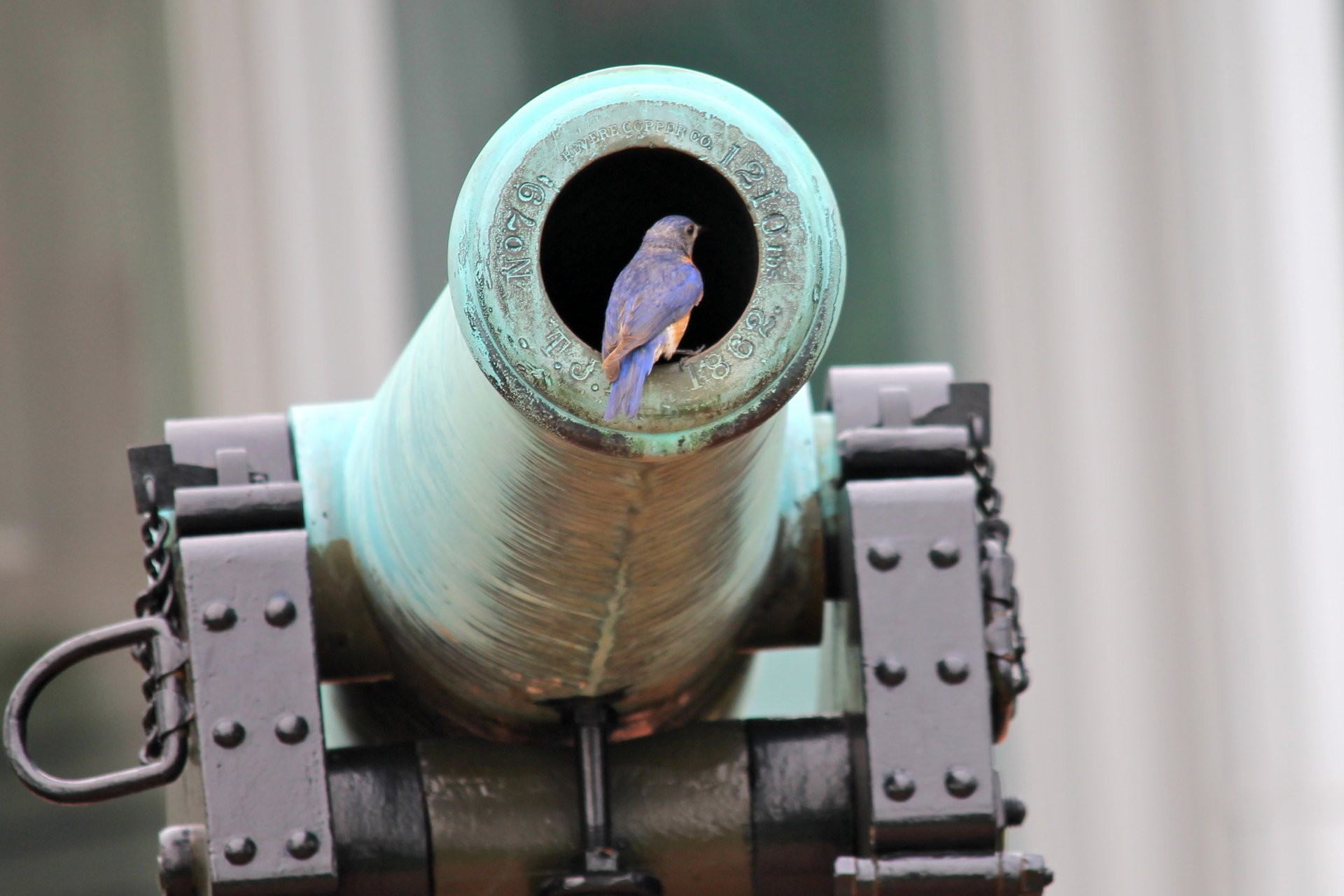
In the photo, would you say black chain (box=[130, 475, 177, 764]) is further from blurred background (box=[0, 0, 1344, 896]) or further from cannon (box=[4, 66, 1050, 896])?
blurred background (box=[0, 0, 1344, 896])

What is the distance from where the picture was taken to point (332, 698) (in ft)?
6.29

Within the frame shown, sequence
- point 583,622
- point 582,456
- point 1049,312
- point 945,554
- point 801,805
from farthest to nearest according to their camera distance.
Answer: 1. point 1049,312
2. point 801,805
3. point 945,554
4. point 583,622
5. point 582,456

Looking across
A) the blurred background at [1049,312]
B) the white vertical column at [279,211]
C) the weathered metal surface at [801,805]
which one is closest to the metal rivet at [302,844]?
the weathered metal surface at [801,805]

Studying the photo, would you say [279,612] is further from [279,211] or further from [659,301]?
[279,211]

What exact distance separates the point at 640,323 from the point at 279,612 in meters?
0.65

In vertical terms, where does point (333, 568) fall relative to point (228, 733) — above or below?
above

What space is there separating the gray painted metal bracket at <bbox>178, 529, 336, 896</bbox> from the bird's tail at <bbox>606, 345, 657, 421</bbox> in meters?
0.61

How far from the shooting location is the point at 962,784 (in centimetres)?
154

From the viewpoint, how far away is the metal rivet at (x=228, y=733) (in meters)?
1.50

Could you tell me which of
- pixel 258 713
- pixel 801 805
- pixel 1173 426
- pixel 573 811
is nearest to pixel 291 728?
pixel 258 713

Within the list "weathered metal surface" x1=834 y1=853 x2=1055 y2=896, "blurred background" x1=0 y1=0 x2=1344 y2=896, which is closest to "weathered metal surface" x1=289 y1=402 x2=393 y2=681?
"weathered metal surface" x1=834 y1=853 x2=1055 y2=896

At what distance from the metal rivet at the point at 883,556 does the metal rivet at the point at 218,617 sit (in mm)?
573

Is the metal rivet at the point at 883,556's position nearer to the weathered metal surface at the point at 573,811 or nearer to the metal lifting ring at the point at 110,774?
the weathered metal surface at the point at 573,811

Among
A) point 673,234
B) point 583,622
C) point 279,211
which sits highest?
point 279,211
